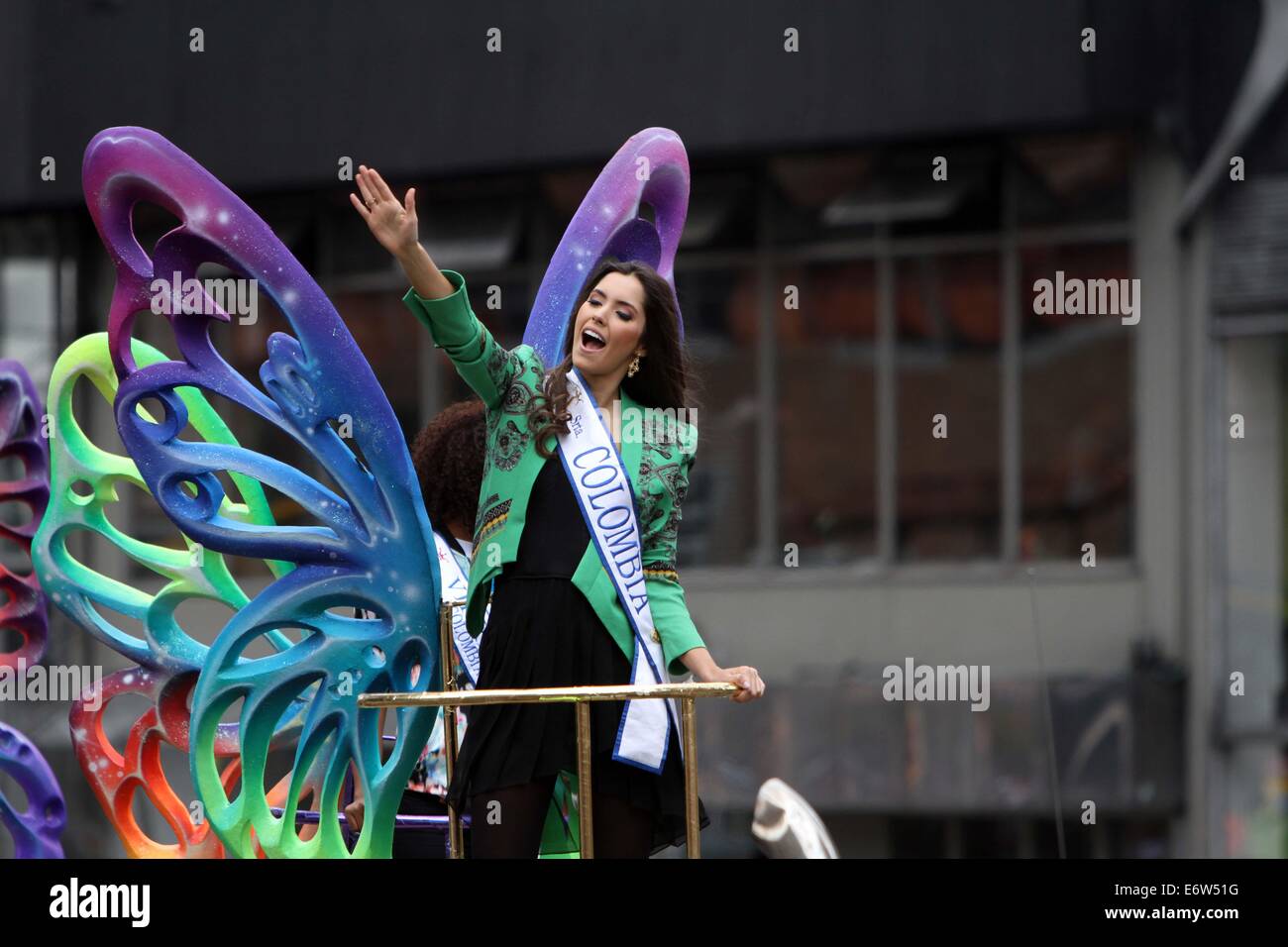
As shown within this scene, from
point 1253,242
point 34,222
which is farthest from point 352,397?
point 34,222

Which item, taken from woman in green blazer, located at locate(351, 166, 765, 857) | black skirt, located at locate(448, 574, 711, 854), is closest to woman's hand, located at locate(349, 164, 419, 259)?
woman in green blazer, located at locate(351, 166, 765, 857)

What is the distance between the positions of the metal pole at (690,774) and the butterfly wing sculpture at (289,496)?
2.59ft

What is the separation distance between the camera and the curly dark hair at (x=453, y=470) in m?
4.66

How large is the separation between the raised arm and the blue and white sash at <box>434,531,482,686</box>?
53 cm

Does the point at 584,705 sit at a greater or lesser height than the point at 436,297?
lesser

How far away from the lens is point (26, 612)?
5.21 m

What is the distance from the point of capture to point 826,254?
11773 millimetres

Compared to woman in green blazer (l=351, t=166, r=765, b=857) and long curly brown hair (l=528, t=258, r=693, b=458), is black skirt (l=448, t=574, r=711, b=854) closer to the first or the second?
woman in green blazer (l=351, t=166, r=765, b=857)

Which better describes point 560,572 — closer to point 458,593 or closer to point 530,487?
point 530,487

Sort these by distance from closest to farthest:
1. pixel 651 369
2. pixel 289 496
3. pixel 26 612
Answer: pixel 651 369 < pixel 289 496 < pixel 26 612

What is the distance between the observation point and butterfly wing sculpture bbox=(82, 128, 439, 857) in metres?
3.88

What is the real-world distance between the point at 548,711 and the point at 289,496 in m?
0.85

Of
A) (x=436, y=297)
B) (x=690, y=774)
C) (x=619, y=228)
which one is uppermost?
(x=619, y=228)

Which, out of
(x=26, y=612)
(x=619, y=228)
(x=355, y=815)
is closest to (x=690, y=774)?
(x=355, y=815)
